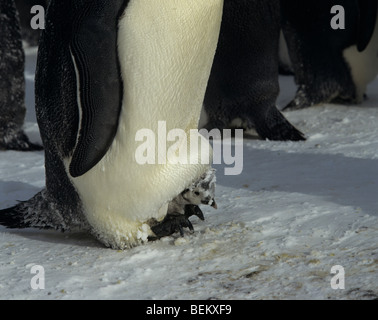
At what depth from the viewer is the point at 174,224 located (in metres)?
2.84

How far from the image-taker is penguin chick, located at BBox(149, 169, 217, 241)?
2.81 metres

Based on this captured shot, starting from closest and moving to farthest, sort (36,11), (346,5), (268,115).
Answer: (268,115) → (346,5) → (36,11)

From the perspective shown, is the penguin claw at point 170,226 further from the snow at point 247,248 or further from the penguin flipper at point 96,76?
the penguin flipper at point 96,76

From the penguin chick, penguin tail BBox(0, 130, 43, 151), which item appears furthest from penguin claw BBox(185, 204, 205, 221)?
penguin tail BBox(0, 130, 43, 151)

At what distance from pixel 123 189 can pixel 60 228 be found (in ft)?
1.07

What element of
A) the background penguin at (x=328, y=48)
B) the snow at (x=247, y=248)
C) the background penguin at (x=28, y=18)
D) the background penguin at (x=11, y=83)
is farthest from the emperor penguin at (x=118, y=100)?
the background penguin at (x=28, y=18)

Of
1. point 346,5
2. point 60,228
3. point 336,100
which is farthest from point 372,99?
point 60,228

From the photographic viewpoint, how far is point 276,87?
15.0 ft

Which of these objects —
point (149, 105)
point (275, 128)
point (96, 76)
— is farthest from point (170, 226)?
point (275, 128)

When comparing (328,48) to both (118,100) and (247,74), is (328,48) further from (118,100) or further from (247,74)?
(118,100)

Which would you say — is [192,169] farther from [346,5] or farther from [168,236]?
[346,5]

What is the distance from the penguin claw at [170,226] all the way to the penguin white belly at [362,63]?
2540 mm

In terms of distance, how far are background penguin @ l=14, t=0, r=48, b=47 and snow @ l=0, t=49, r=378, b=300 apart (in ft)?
11.0

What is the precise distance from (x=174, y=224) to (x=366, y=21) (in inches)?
103
